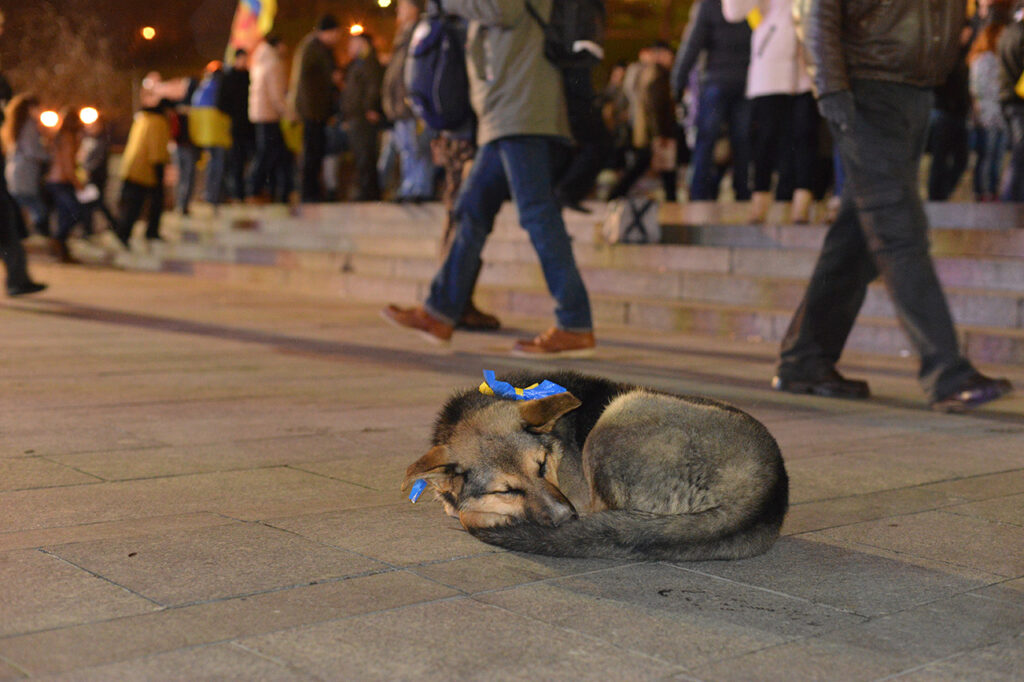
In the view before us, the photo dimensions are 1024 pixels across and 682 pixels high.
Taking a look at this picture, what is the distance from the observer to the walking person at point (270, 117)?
56.4ft

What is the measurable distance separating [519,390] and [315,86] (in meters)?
13.1

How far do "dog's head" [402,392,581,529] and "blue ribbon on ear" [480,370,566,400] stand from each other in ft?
0.18

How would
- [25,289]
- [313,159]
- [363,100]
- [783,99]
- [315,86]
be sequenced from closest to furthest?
[783,99] → [25,289] → [363,100] → [315,86] → [313,159]

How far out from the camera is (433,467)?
364 cm

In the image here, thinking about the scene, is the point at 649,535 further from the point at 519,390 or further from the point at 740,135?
the point at 740,135

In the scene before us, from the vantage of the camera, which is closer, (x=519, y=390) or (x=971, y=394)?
(x=519, y=390)

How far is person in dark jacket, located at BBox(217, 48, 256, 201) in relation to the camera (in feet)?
58.1

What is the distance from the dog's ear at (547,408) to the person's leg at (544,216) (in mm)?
4371

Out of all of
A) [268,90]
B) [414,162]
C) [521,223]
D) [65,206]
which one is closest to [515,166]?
[521,223]

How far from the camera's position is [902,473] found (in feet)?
16.2

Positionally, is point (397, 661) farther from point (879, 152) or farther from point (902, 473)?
point (879, 152)

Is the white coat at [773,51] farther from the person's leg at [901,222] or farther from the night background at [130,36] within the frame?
the night background at [130,36]

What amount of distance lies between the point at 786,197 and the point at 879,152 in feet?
16.5

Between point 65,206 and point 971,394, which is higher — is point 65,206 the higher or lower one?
the higher one
